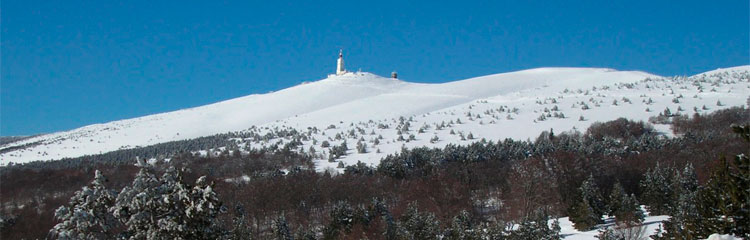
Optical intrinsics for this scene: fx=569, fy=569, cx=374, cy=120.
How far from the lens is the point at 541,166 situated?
3488 cm

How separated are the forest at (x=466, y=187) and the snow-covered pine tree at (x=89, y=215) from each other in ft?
26.3

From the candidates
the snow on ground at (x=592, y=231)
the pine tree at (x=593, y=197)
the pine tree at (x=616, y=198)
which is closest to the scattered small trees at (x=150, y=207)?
the snow on ground at (x=592, y=231)

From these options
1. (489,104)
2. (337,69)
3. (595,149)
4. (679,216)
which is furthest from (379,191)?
(337,69)

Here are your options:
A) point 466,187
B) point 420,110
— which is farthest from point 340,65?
point 466,187

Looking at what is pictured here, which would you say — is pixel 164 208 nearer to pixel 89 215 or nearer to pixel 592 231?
pixel 89 215

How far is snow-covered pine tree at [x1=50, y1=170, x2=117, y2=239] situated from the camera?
9766 mm

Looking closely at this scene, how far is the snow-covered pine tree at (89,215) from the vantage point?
9766 mm

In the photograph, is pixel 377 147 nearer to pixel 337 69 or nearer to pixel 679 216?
pixel 679 216


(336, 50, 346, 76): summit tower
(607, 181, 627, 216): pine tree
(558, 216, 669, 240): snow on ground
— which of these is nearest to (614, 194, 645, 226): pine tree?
→ (558, 216, 669, 240): snow on ground

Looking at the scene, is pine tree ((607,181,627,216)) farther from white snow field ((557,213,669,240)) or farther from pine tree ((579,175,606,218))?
white snow field ((557,213,669,240))

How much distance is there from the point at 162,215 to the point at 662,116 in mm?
50561

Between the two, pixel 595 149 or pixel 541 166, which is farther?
pixel 595 149

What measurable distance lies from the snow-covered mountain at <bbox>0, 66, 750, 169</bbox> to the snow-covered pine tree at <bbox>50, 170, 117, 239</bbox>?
36432 mm

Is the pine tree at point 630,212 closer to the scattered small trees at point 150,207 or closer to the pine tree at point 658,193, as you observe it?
the pine tree at point 658,193
